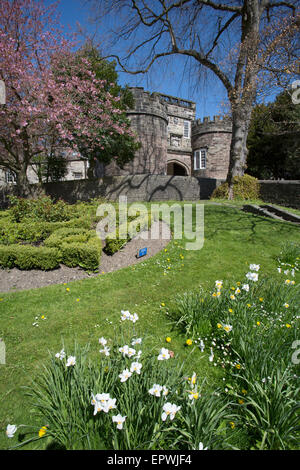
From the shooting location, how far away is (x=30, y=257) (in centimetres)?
533

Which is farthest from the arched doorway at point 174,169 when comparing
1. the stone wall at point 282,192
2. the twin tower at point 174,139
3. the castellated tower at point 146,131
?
the stone wall at point 282,192

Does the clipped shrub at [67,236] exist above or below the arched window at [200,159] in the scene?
below

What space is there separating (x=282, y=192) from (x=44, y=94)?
46.0 feet

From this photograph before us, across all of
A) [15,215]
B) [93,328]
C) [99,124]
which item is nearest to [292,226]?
[93,328]

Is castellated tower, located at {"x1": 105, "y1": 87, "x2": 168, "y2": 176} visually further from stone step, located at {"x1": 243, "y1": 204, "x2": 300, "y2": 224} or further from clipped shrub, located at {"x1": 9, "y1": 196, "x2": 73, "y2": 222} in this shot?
clipped shrub, located at {"x1": 9, "y1": 196, "x2": 73, "y2": 222}

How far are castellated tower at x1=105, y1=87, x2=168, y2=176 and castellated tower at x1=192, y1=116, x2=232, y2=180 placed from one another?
8.27 m

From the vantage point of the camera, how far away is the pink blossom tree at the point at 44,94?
34.2ft

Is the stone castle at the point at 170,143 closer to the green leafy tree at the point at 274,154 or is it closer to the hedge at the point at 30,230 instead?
the green leafy tree at the point at 274,154

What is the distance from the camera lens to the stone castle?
18969 mm

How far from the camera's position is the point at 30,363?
2.77 meters

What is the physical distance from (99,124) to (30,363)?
→ 44.2ft

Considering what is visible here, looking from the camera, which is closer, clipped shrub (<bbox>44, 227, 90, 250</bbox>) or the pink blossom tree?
clipped shrub (<bbox>44, 227, 90, 250</bbox>)

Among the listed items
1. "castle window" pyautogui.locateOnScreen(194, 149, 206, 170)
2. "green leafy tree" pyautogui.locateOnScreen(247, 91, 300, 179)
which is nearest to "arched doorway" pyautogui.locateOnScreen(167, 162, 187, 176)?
"castle window" pyautogui.locateOnScreen(194, 149, 206, 170)
